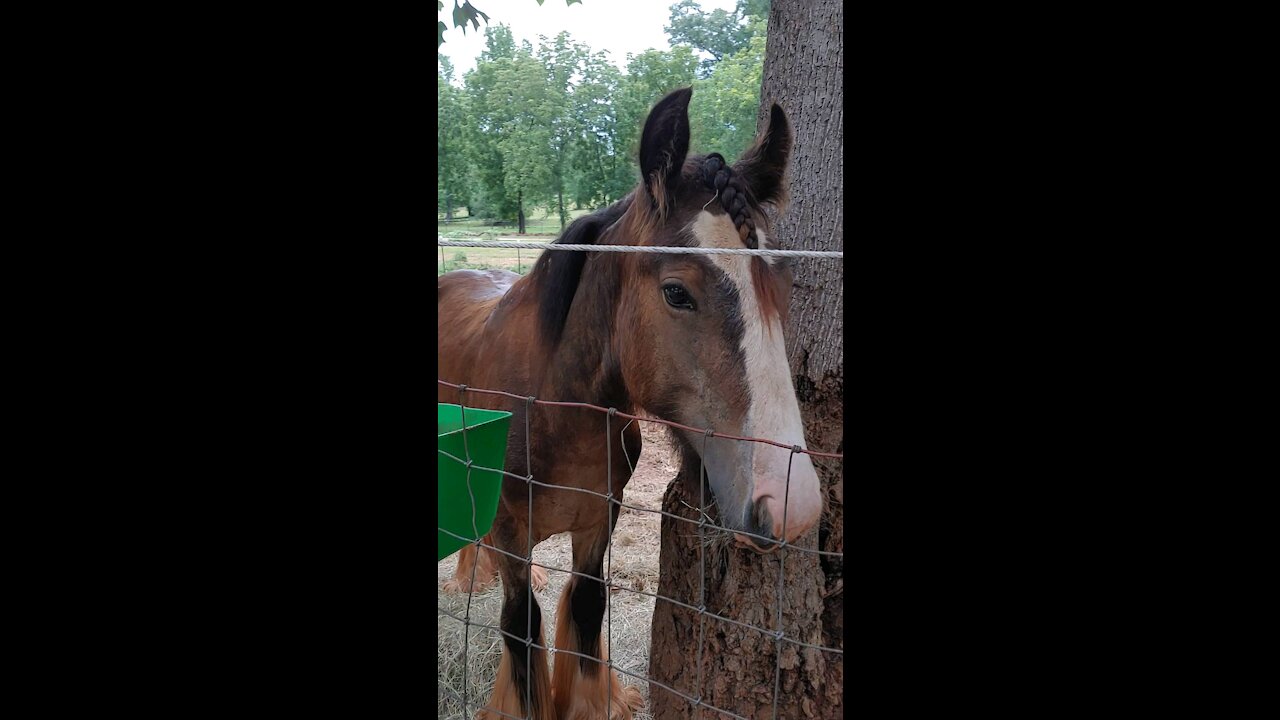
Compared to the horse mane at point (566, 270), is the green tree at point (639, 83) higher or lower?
higher

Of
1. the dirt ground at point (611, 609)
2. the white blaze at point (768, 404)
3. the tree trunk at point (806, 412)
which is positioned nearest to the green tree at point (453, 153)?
the dirt ground at point (611, 609)

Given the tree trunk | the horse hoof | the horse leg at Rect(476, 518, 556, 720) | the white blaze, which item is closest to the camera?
the white blaze

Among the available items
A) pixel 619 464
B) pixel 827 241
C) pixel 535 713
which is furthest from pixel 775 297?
pixel 535 713

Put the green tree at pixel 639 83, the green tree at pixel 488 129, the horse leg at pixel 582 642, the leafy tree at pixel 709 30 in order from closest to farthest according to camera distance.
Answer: the horse leg at pixel 582 642 → the green tree at pixel 639 83 → the green tree at pixel 488 129 → the leafy tree at pixel 709 30

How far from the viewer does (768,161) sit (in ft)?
5.71

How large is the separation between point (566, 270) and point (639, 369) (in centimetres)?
41

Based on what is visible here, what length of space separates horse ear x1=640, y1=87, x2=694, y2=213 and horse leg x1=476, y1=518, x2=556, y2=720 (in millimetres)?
1068

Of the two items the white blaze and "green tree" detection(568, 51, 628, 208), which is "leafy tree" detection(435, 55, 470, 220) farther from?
the white blaze

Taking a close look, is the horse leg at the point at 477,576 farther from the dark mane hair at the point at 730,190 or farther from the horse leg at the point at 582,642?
the dark mane hair at the point at 730,190

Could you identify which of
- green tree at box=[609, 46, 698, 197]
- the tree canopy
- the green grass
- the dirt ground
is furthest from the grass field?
the dirt ground

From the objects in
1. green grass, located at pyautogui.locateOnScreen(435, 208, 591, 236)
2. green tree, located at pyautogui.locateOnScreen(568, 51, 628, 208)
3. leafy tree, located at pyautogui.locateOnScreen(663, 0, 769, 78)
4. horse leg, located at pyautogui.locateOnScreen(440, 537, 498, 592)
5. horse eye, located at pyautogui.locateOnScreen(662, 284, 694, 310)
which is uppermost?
leafy tree, located at pyautogui.locateOnScreen(663, 0, 769, 78)

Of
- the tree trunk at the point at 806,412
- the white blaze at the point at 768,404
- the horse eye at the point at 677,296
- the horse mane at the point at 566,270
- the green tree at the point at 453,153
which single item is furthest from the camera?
the green tree at the point at 453,153

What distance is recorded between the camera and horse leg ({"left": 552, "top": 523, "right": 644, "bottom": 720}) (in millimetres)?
2357

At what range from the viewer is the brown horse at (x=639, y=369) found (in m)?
1.55
